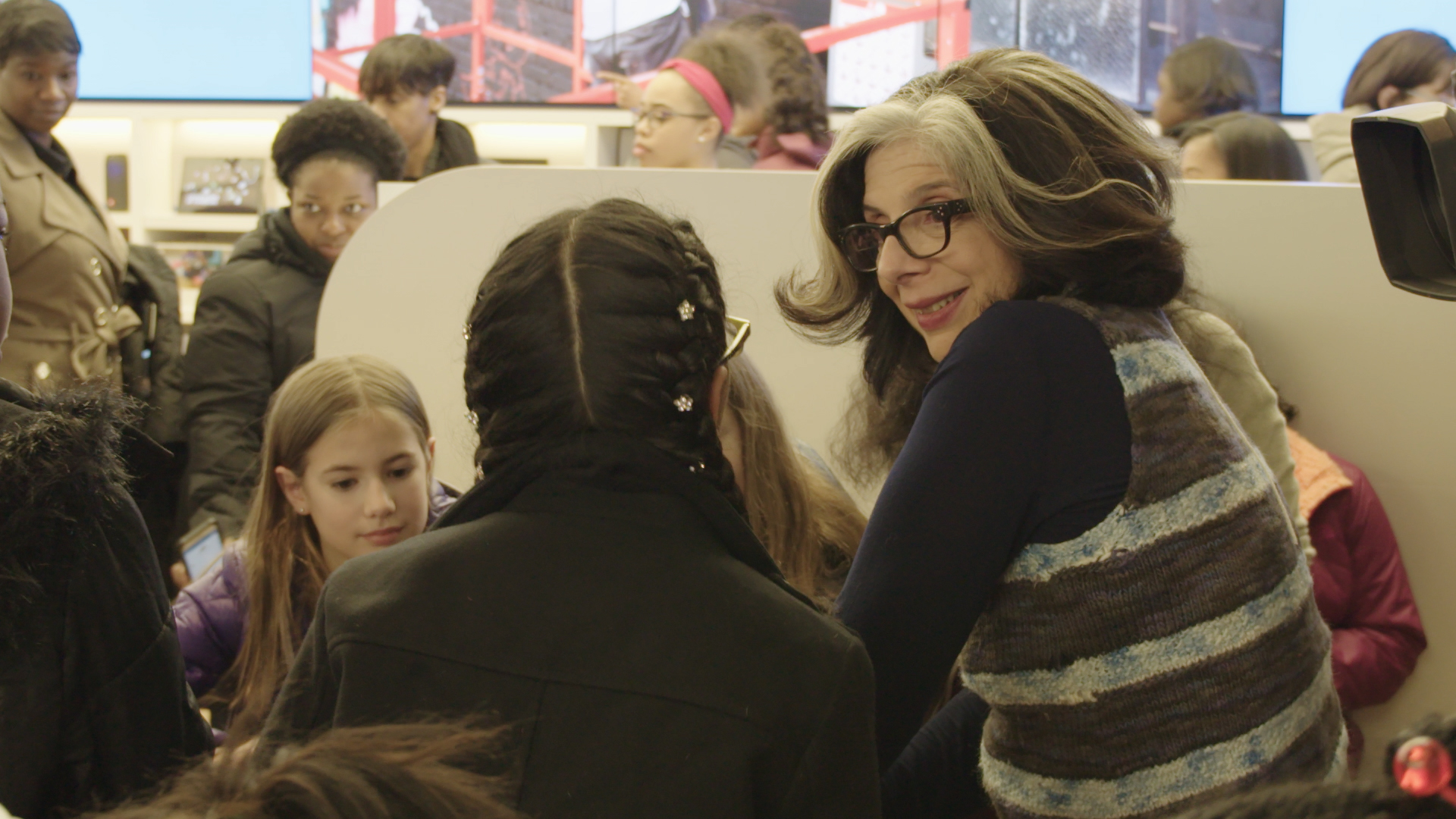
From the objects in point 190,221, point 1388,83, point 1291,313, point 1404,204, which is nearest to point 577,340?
point 1404,204

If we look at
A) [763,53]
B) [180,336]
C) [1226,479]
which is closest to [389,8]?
[180,336]

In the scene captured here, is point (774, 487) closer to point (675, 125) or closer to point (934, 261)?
point (934, 261)

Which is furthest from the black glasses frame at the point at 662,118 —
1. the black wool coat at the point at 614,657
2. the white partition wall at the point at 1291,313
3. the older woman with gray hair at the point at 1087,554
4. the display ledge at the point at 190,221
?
the display ledge at the point at 190,221

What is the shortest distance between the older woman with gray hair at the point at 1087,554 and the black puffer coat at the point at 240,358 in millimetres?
1712

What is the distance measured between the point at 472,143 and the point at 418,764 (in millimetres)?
2823

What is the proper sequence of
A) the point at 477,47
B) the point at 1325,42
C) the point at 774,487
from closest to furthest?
the point at 774,487 → the point at 1325,42 → the point at 477,47

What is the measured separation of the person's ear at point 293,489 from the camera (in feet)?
5.73

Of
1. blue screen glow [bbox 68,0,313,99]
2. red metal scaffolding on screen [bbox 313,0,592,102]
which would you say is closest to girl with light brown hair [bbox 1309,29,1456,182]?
red metal scaffolding on screen [bbox 313,0,592,102]

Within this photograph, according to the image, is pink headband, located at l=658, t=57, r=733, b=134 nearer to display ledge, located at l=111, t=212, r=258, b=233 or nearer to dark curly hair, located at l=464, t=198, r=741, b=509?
dark curly hair, located at l=464, t=198, r=741, b=509

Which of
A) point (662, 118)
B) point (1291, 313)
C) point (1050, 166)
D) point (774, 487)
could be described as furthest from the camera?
point (662, 118)

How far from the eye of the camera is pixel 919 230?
1195 mm

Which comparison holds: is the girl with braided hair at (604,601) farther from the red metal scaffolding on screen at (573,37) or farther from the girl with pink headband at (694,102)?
the red metal scaffolding on screen at (573,37)

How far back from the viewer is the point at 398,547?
85cm

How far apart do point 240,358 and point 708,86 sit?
112cm
